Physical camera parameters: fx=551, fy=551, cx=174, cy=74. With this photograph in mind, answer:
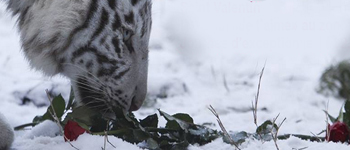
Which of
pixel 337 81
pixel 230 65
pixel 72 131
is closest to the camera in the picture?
pixel 72 131

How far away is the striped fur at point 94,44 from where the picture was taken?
1610 millimetres

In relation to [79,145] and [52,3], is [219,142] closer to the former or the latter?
[79,145]

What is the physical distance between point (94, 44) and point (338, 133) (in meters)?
0.75

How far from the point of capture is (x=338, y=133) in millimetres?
1571

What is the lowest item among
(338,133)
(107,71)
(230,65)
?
(338,133)

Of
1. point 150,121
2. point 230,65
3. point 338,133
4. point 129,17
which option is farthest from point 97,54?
point 230,65

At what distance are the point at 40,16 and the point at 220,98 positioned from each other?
60.5 inches

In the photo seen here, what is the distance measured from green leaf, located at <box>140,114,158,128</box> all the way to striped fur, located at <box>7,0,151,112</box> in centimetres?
15

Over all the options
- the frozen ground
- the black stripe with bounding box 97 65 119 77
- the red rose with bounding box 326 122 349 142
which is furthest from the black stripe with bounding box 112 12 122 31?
the red rose with bounding box 326 122 349 142

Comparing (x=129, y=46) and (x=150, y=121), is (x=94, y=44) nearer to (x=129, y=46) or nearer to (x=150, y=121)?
(x=129, y=46)

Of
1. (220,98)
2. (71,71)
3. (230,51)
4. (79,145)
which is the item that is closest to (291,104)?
(220,98)

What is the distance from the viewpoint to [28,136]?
1605mm

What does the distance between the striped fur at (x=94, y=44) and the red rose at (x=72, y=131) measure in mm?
304

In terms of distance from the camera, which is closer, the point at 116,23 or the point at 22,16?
the point at 116,23
